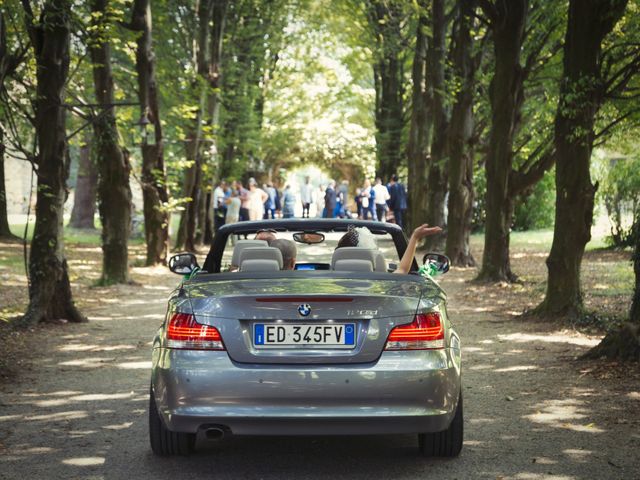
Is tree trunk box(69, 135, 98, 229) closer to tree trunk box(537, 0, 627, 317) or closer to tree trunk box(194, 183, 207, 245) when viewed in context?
tree trunk box(194, 183, 207, 245)

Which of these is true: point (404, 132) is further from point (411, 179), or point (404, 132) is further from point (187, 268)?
point (187, 268)

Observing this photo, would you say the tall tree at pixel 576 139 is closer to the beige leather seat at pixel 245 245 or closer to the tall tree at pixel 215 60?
the beige leather seat at pixel 245 245

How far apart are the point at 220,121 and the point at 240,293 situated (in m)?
30.5

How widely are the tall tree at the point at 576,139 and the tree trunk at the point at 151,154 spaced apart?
10.00m

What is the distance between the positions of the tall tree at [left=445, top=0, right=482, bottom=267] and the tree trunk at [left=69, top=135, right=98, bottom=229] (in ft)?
63.8

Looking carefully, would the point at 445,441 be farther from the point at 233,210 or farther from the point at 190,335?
the point at 233,210

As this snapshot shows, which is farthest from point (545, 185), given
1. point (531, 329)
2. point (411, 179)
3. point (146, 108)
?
point (531, 329)

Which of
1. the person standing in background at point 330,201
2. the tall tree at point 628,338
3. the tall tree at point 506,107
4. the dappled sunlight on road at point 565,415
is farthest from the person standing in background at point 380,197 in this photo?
the dappled sunlight on road at point 565,415

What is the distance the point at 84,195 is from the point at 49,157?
28577 millimetres

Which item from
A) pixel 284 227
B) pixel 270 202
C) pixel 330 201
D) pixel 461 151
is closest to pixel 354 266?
pixel 284 227

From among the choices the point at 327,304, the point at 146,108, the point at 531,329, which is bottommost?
the point at 531,329

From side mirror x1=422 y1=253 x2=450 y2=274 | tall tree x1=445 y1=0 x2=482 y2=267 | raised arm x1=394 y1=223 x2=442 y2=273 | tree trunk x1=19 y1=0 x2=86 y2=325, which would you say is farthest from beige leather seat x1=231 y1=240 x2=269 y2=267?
tall tree x1=445 y1=0 x2=482 y2=267

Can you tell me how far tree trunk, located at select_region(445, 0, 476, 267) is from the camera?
22.7m

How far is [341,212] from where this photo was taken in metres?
49.7
